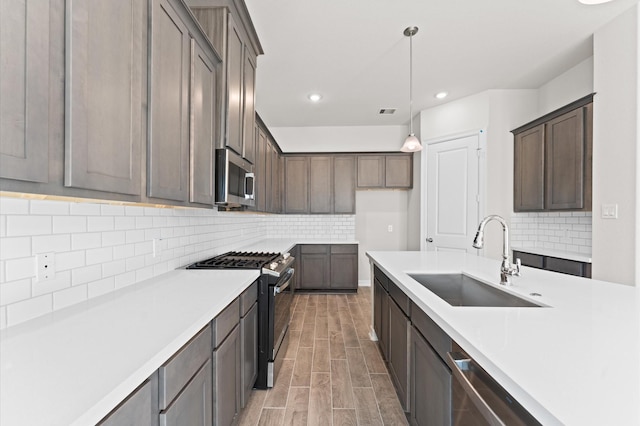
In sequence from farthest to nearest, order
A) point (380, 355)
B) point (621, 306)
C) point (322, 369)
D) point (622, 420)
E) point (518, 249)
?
point (518, 249) → point (380, 355) → point (322, 369) → point (621, 306) → point (622, 420)

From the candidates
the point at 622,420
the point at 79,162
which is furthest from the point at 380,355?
the point at 79,162

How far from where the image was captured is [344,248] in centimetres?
497

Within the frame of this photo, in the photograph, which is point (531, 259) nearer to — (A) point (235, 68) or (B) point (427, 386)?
(B) point (427, 386)

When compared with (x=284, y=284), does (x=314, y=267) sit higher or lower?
lower

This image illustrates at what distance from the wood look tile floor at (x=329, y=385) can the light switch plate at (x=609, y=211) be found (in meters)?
2.26

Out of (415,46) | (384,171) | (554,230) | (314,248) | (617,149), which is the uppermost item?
(415,46)

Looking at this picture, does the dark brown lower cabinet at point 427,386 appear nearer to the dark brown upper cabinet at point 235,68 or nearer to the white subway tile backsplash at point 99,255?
the white subway tile backsplash at point 99,255

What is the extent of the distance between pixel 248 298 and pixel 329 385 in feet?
3.25

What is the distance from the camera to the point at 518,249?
3.57m

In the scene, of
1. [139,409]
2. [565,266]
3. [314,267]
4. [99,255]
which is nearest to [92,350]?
[139,409]

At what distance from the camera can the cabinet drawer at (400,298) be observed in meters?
1.71

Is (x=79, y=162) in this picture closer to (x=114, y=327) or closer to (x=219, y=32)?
(x=114, y=327)

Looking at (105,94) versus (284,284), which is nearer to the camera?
(105,94)

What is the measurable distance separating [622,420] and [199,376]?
1.28m
